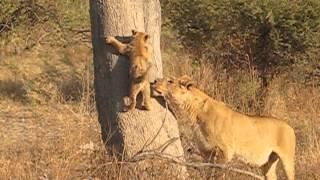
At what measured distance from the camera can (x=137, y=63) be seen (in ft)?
24.7

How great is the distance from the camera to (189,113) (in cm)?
883

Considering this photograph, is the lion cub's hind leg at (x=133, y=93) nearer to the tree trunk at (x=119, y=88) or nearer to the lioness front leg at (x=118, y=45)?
the tree trunk at (x=119, y=88)

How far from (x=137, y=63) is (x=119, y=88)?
35 centimetres

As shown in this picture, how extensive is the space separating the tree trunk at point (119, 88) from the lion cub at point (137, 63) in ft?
0.31

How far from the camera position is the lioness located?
343 inches

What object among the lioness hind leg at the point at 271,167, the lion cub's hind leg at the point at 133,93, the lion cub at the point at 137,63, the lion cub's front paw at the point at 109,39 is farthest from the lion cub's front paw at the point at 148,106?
the lioness hind leg at the point at 271,167

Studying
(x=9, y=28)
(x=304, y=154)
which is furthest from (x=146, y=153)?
(x=9, y=28)

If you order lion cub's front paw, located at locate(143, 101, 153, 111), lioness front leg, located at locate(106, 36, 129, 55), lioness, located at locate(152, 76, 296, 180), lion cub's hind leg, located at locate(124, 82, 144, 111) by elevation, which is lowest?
lioness, located at locate(152, 76, 296, 180)

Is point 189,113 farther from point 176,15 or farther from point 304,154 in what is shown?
point 176,15

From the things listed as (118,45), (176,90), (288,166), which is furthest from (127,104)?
(288,166)

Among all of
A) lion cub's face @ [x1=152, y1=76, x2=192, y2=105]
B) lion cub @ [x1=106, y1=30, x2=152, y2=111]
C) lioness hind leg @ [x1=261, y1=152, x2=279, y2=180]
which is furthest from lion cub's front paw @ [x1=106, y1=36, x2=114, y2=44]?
lioness hind leg @ [x1=261, y1=152, x2=279, y2=180]

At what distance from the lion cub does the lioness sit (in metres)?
0.57

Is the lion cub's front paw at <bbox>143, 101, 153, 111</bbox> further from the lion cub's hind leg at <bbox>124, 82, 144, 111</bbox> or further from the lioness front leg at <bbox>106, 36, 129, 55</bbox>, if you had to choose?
the lioness front leg at <bbox>106, 36, 129, 55</bbox>

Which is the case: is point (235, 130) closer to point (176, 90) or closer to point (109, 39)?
point (176, 90)
